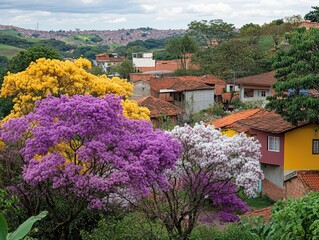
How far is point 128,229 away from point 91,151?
256 cm

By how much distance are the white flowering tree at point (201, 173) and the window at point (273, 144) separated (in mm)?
11752

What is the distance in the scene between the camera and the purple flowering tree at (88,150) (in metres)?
12.3

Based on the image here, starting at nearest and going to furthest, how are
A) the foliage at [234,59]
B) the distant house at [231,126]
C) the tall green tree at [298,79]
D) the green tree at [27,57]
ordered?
the tall green tree at [298,79]
the distant house at [231,126]
the green tree at [27,57]
the foliage at [234,59]

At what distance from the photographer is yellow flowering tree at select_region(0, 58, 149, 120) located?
56.2 ft

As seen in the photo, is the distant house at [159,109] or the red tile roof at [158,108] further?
the red tile roof at [158,108]

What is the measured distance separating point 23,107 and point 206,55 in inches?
1633

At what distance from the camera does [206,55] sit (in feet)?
188

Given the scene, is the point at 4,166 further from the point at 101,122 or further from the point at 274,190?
the point at 274,190

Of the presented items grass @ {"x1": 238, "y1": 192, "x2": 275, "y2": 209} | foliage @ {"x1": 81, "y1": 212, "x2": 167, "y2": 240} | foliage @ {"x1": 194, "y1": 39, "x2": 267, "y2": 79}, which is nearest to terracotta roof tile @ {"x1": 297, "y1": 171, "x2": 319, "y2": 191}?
grass @ {"x1": 238, "y1": 192, "x2": 275, "y2": 209}

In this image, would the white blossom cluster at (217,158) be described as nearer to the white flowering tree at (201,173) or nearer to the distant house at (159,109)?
the white flowering tree at (201,173)

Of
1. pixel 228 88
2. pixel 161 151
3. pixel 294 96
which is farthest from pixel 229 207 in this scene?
pixel 228 88

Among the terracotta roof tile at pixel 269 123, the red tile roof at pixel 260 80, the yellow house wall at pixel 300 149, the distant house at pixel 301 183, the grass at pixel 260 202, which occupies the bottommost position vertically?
the grass at pixel 260 202


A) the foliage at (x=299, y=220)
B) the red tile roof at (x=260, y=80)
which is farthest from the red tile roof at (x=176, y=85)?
the foliage at (x=299, y=220)

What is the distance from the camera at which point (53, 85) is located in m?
17.4
